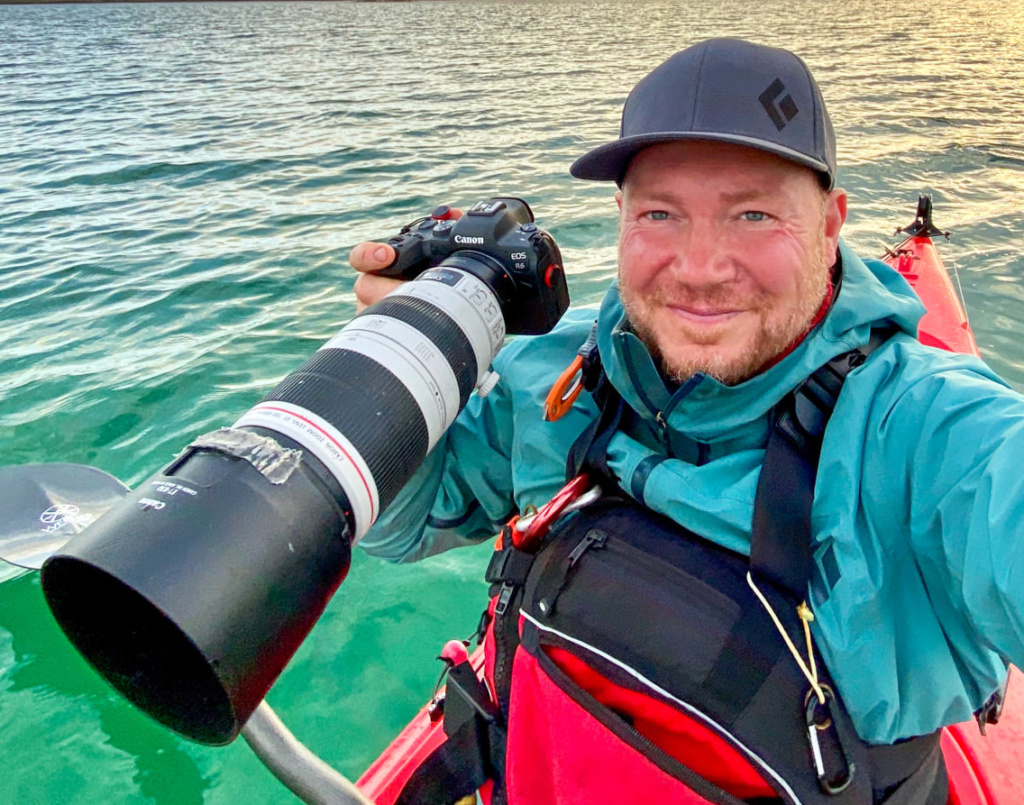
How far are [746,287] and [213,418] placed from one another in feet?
10.1

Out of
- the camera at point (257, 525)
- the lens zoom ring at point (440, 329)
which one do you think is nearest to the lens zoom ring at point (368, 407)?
the camera at point (257, 525)

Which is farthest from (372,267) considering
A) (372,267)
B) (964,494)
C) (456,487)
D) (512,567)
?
(964,494)

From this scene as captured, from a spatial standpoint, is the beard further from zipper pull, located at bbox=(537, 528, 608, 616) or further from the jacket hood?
zipper pull, located at bbox=(537, 528, 608, 616)

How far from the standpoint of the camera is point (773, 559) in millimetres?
1154

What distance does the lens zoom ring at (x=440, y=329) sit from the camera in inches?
57.6

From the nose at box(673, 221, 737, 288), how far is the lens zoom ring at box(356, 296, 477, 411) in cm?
42

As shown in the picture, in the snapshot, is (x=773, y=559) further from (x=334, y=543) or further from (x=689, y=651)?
(x=334, y=543)

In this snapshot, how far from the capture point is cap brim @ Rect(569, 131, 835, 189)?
1.28 meters

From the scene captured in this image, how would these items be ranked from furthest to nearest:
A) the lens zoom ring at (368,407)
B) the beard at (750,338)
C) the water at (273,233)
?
the water at (273,233) < the beard at (750,338) < the lens zoom ring at (368,407)

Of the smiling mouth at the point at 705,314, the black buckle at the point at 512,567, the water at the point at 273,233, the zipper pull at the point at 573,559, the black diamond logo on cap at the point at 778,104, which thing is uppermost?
the black diamond logo on cap at the point at 778,104

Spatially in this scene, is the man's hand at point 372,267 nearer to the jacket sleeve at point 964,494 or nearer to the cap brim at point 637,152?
A: the cap brim at point 637,152

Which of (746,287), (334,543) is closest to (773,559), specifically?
(746,287)

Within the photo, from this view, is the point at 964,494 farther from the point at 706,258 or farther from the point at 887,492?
the point at 706,258

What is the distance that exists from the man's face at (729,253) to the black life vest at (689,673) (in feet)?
0.45
